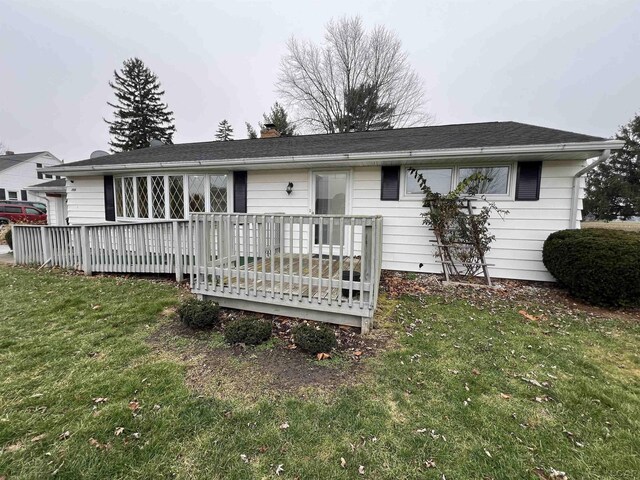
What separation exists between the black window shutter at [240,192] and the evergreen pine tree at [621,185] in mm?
29570

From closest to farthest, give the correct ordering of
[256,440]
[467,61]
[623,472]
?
1. [623,472]
2. [256,440]
3. [467,61]

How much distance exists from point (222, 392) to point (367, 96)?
64.2ft

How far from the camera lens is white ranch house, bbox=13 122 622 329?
353cm

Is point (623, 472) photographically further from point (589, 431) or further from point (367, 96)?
point (367, 96)

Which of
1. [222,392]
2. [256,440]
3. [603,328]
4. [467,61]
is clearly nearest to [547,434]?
[256,440]

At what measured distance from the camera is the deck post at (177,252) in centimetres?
519

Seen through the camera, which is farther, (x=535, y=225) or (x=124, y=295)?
(x=535, y=225)

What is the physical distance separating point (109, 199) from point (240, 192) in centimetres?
388

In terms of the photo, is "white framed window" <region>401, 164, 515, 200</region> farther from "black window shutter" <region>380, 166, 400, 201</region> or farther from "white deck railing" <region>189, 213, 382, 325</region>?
"white deck railing" <region>189, 213, 382, 325</region>

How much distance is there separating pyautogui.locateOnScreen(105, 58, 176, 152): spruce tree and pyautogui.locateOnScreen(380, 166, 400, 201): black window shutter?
2980 cm

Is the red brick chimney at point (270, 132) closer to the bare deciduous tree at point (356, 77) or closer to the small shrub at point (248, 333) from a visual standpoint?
the small shrub at point (248, 333)

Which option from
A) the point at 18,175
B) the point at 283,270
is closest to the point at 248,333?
the point at 283,270

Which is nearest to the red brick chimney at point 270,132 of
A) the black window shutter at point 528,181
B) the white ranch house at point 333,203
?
the white ranch house at point 333,203

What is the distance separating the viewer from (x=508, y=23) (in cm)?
1279
